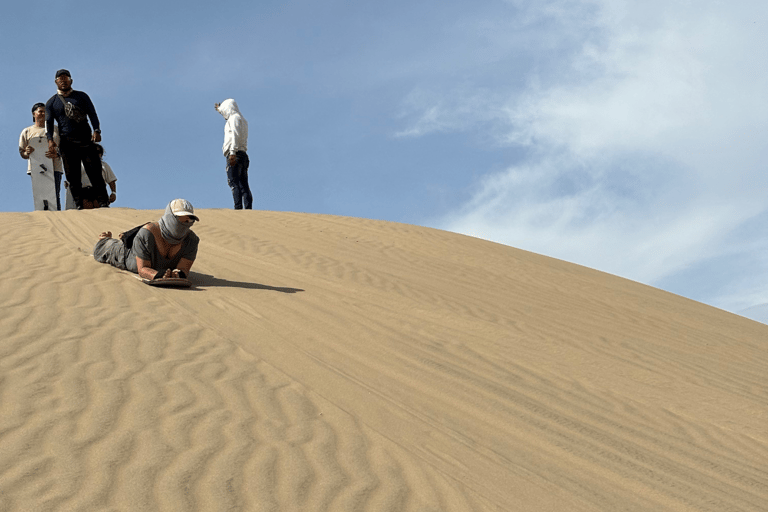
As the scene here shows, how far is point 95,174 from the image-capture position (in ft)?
40.1

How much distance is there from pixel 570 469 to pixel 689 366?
326 cm

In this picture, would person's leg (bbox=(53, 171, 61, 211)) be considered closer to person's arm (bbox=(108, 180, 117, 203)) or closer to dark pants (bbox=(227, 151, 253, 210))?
person's arm (bbox=(108, 180, 117, 203))

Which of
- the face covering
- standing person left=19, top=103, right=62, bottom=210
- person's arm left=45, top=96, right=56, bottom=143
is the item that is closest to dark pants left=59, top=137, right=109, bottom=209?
person's arm left=45, top=96, right=56, bottom=143

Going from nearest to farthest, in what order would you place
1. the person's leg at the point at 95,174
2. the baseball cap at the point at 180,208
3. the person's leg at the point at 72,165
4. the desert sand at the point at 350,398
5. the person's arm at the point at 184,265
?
the desert sand at the point at 350,398
the baseball cap at the point at 180,208
the person's arm at the point at 184,265
the person's leg at the point at 72,165
the person's leg at the point at 95,174

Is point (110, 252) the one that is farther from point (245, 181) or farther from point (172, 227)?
point (245, 181)

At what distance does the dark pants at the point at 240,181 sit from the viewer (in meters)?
14.0

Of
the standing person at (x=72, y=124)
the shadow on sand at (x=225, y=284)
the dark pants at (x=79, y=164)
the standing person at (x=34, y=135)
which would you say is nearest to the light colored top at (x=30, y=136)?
the standing person at (x=34, y=135)

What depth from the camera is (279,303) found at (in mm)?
6754

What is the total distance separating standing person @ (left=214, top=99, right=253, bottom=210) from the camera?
543 inches

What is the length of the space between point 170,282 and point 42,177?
314 inches

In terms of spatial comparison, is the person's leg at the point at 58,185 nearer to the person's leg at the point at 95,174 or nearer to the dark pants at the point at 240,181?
the person's leg at the point at 95,174

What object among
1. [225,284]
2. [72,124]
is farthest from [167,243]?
[72,124]

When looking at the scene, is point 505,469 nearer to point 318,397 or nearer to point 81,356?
point 318,397

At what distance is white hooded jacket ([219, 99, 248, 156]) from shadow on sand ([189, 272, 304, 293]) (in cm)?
659
